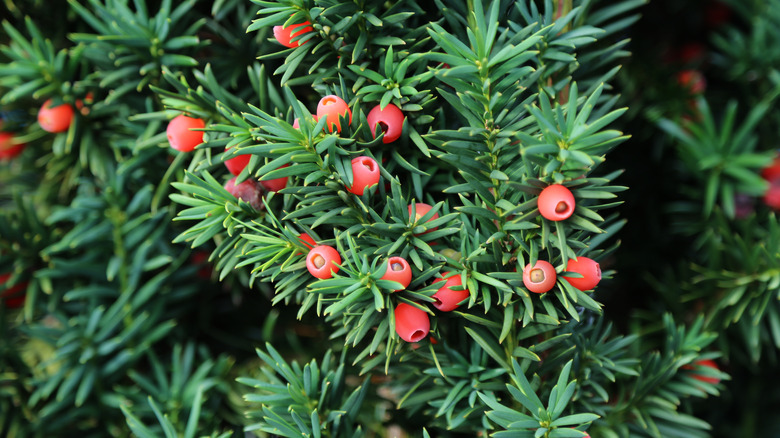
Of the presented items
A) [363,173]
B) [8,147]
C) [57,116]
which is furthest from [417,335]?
[8,147]

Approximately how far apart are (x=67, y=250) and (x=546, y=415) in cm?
58

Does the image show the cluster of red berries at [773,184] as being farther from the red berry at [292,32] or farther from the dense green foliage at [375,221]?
the red berry at [292,32]

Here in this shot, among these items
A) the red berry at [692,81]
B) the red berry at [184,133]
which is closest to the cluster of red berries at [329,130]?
the red berry at [184,133]

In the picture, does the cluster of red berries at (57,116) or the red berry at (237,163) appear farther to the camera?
the cluster of red berries at (57,116)

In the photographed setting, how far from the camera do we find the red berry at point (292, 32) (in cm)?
46

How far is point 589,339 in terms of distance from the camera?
1.72 feet

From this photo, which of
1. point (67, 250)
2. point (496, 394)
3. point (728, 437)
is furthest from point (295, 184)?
point (728, 437)

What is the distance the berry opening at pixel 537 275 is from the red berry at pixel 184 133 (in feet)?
1.06

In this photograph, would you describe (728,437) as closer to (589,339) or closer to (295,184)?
(589,339)

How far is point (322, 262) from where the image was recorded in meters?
0.44

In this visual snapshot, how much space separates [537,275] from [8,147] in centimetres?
70

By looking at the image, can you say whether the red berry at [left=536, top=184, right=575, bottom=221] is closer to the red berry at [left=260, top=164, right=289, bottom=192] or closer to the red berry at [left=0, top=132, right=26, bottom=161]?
the red berry at [left=260, top=164, right=289, bottom=192]

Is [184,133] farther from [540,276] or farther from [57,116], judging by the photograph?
[540,276]

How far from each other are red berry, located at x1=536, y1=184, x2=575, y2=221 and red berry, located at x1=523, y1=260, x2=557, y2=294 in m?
0.04
